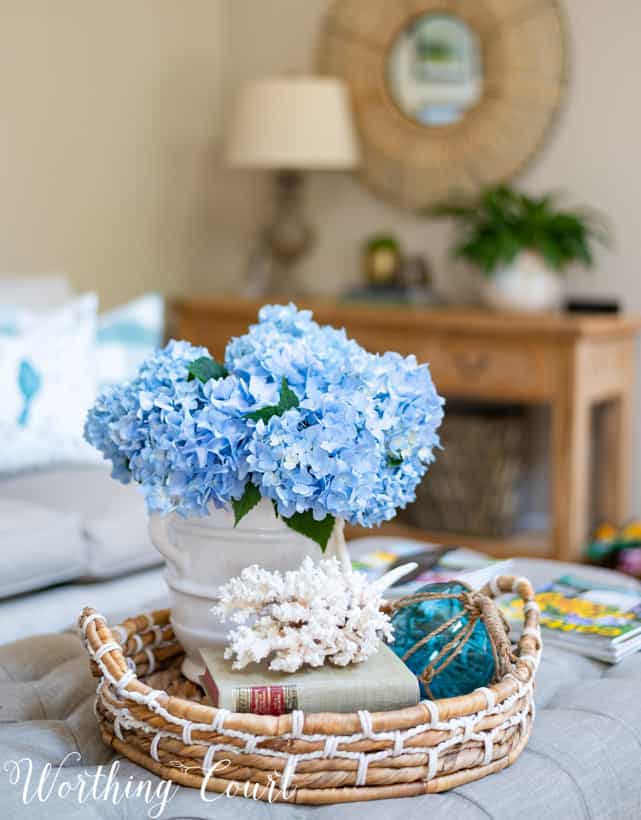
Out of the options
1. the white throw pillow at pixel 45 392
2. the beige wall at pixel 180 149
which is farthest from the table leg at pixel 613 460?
the white throw pillow at pixel 45 392

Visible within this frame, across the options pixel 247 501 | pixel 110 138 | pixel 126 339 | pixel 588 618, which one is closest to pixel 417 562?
pixel 588 618

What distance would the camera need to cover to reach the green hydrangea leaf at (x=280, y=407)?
1.14m

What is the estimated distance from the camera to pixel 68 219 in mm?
3615

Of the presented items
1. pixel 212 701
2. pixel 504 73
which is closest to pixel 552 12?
pixel 504 73

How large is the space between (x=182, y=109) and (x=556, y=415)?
1817mm

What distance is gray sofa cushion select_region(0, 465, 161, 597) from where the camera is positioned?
75.7 inches

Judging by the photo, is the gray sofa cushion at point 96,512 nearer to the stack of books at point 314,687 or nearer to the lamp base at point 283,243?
the stack of books at point 314,687

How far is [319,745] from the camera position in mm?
1002

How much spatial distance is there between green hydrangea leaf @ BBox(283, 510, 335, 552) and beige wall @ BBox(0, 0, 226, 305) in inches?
96.8

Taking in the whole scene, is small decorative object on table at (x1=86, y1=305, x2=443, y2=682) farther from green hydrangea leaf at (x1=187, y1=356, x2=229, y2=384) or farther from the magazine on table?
the magazine on table

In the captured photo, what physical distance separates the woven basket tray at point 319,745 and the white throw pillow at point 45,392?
1.20 meters

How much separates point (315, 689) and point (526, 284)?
235cm

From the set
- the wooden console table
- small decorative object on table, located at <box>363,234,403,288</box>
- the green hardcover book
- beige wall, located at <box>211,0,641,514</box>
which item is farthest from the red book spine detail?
small decorative object on table, located at <box>363,234,403,288</box>

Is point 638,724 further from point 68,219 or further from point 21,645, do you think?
point 68,219
